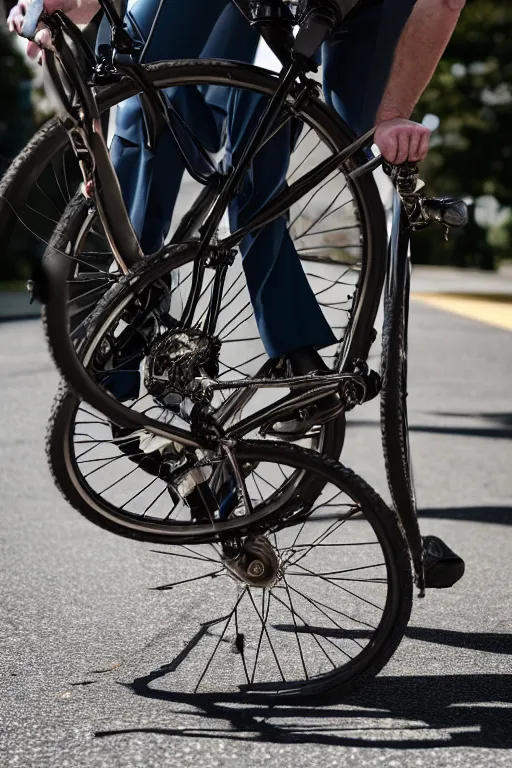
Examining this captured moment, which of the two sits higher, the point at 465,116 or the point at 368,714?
the point at 465,116

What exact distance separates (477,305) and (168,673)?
1802 centimetres

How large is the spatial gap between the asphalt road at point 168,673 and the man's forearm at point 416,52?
134cm

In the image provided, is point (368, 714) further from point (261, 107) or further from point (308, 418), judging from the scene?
point (261, 107)

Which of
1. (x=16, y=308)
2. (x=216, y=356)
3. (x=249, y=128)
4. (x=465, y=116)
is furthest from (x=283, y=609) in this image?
(x=465, y=116)

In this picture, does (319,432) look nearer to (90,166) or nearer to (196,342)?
(196,342)

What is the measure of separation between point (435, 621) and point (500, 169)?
43160mm

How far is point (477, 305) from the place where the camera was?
21.0 m

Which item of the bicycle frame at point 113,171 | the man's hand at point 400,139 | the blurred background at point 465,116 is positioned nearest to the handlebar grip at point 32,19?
the bicycle frame at point 113,171

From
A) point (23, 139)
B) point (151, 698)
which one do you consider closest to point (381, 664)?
point (151, 698)

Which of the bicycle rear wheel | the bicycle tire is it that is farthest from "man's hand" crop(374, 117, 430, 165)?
the bicycle rear wheel

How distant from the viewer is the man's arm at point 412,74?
296 cm

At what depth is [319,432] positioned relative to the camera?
3354 mm

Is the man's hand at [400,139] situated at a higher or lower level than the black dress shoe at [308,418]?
higher

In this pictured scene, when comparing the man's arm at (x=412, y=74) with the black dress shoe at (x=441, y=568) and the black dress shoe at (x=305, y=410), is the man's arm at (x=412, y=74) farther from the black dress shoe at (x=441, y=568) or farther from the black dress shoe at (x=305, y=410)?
the black dress shoe at (x=441, y=568)
